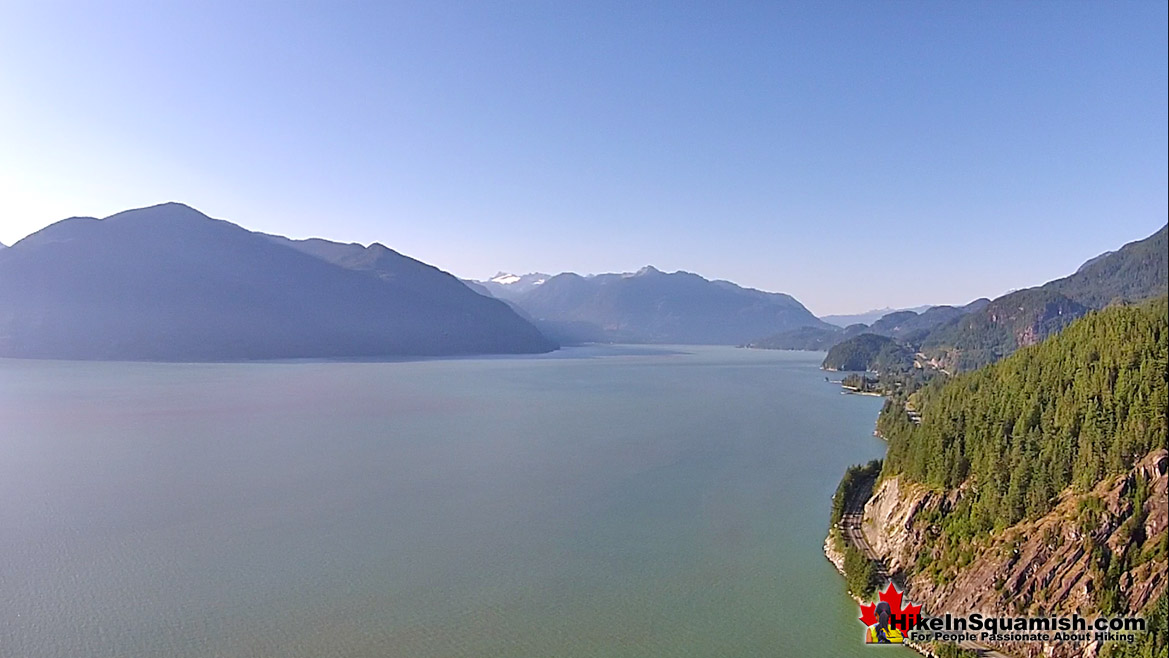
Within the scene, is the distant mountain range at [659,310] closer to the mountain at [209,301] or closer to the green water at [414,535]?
the mountain at [209,301]

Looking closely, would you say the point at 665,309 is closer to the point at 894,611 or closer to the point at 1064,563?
the point at 894,611

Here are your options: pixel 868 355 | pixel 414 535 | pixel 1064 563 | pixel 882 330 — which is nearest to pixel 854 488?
pixel 1064 563

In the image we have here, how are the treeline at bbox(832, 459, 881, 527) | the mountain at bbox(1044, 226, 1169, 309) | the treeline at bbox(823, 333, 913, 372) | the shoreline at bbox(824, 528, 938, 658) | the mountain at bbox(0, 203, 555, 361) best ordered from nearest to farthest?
the shoreline at bbox(824, 528, 938, 658), the treeline at bbox(832, 459, 881, 527), the mountain at bbox(1044, 226, 1169, 309), the treeline at bbox(823, 333, 913, 372), the mountain at bbox(0, 203, 555, 361)

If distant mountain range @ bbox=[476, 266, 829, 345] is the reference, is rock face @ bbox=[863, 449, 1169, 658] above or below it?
below

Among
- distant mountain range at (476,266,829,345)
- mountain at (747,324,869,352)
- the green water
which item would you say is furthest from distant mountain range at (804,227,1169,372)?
distant mountain range at (476,266,829,345)

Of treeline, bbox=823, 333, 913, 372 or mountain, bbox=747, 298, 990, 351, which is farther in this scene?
mountain, bbox=747, 298, 990, 351

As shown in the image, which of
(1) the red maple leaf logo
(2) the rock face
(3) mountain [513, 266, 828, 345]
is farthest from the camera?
(3) mountain [513, 266, 828, 345]

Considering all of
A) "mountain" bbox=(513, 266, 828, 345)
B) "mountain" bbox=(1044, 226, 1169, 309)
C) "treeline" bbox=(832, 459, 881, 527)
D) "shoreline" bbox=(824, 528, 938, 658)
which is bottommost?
"shoreline" bbox=(824, 528, 938, 658)

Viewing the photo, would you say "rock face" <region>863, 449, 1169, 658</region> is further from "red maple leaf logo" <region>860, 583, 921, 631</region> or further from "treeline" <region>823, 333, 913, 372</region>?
"treeline" <region>823, 333, 913, 372</region>
